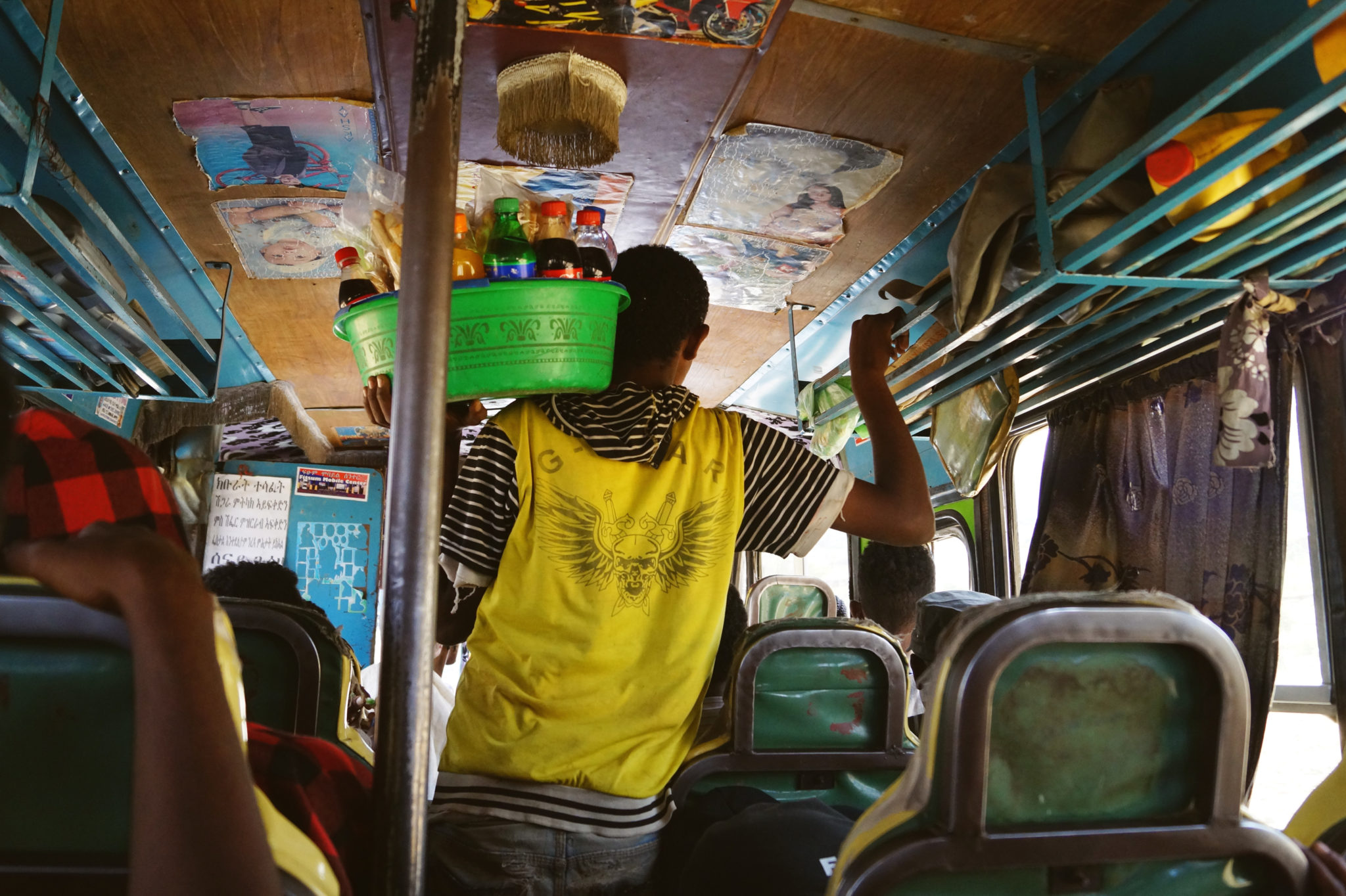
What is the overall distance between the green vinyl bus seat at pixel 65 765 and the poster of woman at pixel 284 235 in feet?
9.26

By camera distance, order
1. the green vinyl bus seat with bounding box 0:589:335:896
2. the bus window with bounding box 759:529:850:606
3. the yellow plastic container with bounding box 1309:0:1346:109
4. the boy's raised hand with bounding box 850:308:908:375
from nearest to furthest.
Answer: the green vinyl bus seat with bounding box 0:589:335:896 → the yellow plastic container with bounding box 1309:0:1346:109 → the boy's raised hand with bounding box 850:308:908:375 → the bus window with bounding box 759:529:850:606

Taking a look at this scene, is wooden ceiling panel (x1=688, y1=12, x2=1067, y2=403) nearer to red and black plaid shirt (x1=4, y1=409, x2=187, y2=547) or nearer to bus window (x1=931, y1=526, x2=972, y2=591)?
bus window (x1=931, y1=526, x2=972, y2=591)

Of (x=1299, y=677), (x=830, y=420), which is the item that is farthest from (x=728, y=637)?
(x=1299, y=677)

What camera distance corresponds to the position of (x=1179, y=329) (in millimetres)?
2680

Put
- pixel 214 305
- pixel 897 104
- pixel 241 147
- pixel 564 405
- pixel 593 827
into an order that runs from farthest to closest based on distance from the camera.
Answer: pixel 214 305, pixel 241 147, pixel 897 104, pixel 564 405, pixel 593 827

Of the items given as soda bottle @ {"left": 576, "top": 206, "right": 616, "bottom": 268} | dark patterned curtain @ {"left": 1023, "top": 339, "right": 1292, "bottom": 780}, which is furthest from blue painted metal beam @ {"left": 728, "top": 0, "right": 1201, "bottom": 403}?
soda bottle @ {"left": 576, "top": 206, "right": 616, "bottom": 268}

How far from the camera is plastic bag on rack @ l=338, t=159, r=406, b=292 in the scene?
1.60 meters

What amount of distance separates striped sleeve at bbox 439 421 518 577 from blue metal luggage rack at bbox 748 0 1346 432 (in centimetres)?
151

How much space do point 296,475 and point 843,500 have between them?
6955 millimetres

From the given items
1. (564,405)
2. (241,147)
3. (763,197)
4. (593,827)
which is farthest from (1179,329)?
(241,147)

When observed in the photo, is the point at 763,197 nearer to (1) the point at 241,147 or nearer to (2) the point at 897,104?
(2) the point at 897,104

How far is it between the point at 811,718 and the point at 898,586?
2.41 metres

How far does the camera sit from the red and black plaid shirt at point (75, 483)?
44.9 inches

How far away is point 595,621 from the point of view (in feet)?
4.87
